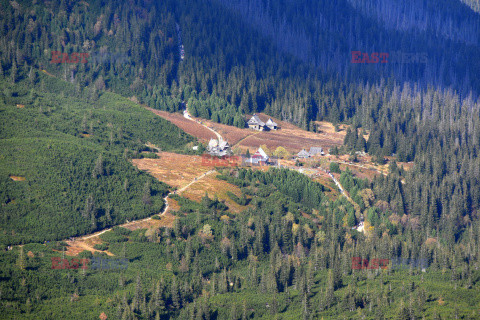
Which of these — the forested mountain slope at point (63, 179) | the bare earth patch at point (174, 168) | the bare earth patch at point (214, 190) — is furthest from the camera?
the bare earth patch at point (174, 168)

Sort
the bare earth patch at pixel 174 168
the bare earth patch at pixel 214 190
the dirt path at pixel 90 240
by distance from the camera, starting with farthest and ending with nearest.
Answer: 1. the bare earth patch at pixel 174 168
2. the bare earth patch at pixel 214 190
3. the dirt path at pixel 90 240

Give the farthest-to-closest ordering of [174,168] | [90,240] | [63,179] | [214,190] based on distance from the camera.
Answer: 1. [174,168]
2. [214,190]
3. [63,179]
4. [90,240]

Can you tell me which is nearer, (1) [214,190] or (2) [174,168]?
(1) [214,190]

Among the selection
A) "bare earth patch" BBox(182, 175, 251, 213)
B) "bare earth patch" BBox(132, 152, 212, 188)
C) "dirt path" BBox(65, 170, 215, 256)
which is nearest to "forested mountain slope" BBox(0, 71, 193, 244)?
"dirt path" BBox(65, 170, 215, 256)

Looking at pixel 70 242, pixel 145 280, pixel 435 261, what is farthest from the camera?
pixel 435 261

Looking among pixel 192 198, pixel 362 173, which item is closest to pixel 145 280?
pixel 192 198

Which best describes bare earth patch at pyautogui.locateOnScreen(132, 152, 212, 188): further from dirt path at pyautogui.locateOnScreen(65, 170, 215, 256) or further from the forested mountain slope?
dirt path at pyautogui.locateOnScreen(65, 170, 215, 256)

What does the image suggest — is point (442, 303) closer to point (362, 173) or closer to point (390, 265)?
point (390, 265)

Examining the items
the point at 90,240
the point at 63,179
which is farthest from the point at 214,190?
the point at 90,240

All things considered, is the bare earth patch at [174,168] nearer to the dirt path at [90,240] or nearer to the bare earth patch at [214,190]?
the bare earth patch at [214,190]

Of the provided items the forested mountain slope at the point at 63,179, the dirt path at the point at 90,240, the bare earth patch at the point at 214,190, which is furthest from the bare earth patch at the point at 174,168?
the dirt path at the point at 90,240

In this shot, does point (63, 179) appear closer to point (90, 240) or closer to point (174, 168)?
point (90, 240)
